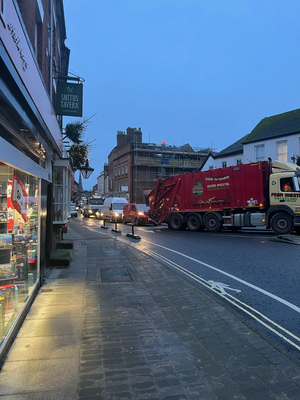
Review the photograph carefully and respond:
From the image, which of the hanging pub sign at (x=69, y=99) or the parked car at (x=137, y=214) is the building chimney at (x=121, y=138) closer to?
the parked car at (x=137, y=214)

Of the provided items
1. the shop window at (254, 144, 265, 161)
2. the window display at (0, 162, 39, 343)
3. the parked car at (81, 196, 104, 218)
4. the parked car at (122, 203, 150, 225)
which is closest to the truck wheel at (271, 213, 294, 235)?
the parked car at (122, 203, 150, 225)

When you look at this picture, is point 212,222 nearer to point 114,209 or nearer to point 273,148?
point 114,209

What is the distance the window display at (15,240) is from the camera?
3762mm

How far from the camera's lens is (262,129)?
27359 millimetres

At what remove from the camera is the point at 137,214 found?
22.2 m

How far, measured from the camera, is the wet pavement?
8.93 feet

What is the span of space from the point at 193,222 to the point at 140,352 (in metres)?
14.2

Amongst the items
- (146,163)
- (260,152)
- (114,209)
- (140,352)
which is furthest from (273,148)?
(140,352)

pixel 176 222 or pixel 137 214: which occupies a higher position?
pixel 137 214

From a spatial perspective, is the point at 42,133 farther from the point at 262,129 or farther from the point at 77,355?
the point at 262,129

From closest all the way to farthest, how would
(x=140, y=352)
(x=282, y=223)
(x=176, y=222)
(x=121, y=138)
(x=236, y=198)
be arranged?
(x=140, y=352), (x=282, y=223), (x=236, y=198), (x=176, y=222), (x=121, y=138)

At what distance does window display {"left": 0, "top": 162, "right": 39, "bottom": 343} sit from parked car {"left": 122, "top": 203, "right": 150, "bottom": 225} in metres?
16.1

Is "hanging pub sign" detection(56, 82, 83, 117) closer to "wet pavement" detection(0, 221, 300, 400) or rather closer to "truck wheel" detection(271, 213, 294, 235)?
"wet pavement" detection(0, 221, 300, 400)

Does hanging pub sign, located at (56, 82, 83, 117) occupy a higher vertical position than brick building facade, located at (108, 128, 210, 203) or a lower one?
lower
